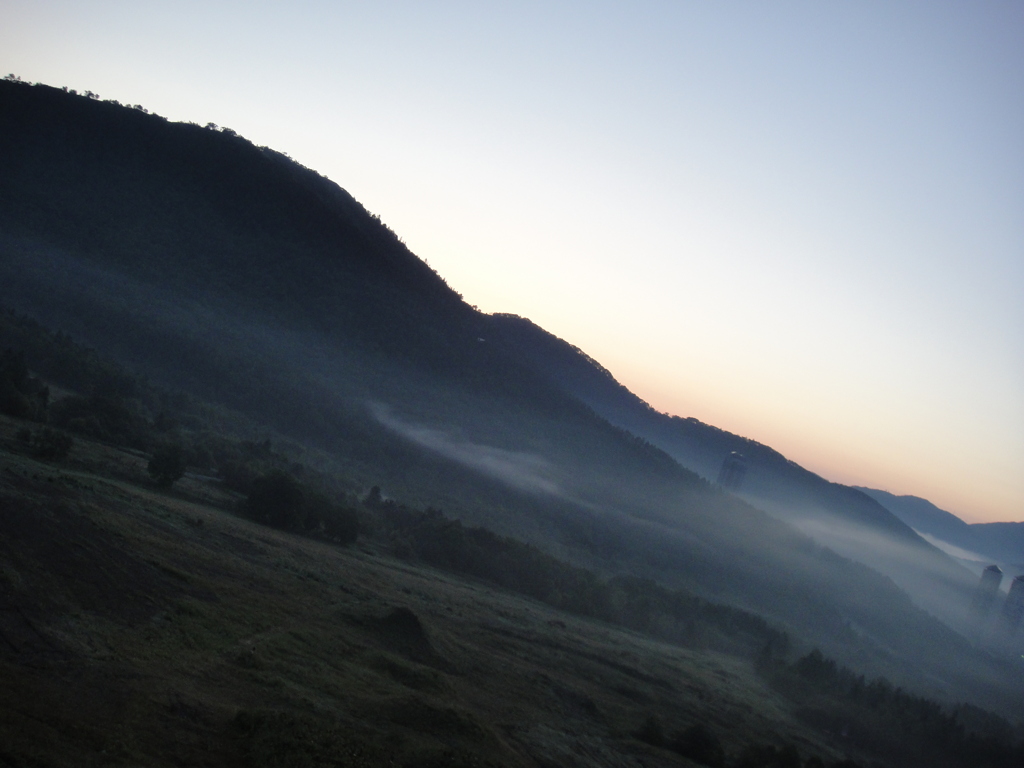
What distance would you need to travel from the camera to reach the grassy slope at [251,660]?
46.5 ft

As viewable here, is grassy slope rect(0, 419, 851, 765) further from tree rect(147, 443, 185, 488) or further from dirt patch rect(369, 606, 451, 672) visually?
tree rect(147, 443, 185, 488)

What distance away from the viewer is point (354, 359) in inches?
4210

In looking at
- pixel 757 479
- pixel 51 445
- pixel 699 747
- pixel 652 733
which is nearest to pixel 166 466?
pixel 51 445

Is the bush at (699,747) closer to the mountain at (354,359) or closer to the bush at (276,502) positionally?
the bush at (276,502)

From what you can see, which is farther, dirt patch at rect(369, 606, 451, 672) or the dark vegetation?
the dark vegetation

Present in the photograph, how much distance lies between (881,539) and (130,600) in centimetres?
21014

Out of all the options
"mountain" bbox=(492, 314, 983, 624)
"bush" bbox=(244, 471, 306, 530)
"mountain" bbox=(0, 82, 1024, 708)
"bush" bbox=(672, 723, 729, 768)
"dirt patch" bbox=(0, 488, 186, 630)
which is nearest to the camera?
"dirt patch" bbox=(0, 488, 186, 630)

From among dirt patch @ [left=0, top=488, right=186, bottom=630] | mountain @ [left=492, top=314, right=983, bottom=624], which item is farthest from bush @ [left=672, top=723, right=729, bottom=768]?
mountain @ [left=492, top=314, right=983, bottom=624]

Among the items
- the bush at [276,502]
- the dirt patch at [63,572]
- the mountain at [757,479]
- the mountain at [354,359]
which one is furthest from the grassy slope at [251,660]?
the mountain at [757,479]

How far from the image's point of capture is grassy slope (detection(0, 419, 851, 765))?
14188 millimetres

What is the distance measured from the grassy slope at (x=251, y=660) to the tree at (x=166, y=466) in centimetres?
85

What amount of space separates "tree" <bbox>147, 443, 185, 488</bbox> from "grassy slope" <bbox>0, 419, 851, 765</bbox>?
2.80 feet

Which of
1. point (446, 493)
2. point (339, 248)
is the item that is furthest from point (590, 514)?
point (339, 248)

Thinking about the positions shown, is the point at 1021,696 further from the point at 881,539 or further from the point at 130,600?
the point at 881,539
